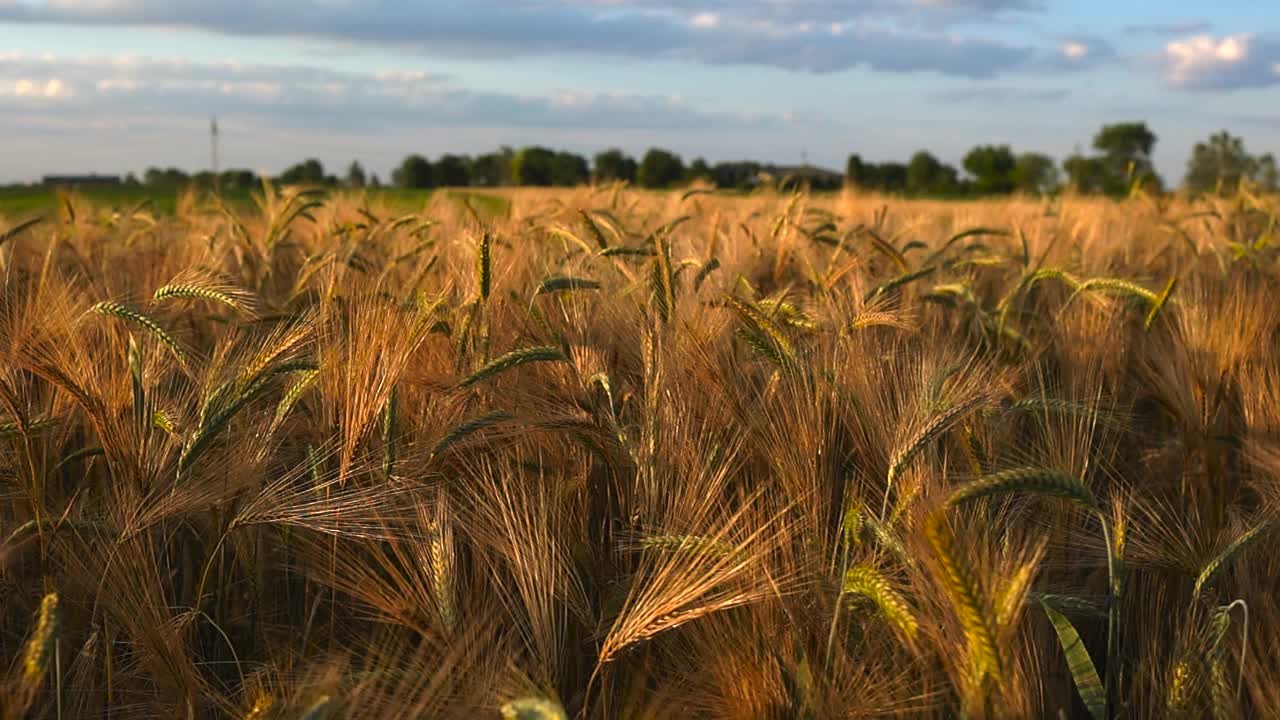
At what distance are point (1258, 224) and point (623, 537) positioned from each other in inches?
252

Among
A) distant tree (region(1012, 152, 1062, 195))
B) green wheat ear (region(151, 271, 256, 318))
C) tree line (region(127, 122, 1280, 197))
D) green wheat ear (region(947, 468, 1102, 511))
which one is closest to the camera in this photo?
green wheat ear (region(947, 468, 1102, 511))

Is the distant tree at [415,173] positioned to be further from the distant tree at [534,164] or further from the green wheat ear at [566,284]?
the green wheat ear at [566,284]

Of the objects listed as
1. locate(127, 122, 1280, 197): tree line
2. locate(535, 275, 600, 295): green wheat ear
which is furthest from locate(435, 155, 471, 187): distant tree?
locate(535, 275, 600, 295): green wheat ear

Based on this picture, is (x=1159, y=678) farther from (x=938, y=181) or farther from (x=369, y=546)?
(x=938, y=181)

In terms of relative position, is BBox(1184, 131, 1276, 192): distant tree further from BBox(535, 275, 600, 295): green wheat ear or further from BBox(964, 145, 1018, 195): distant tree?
BBox(535, 275, 600, 295): green wheat ear

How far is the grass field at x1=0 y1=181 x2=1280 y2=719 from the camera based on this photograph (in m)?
1.32

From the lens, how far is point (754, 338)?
71.2 inches

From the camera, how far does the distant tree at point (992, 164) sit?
167ft

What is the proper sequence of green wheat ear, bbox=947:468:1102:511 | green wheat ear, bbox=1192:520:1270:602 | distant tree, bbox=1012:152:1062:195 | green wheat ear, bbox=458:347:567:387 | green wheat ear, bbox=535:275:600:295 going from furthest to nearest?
1. distant tree, bbox=1012:152:1062:195
2. green wheat ear, bbox=535:275:600:295
3. green wheat ear, bbox=458:347:567:387
4. green wheat ear, bbox=1192:520:1270:602
5. green wheat ear, bbox=947:468:1102:511

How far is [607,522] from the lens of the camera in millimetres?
1892

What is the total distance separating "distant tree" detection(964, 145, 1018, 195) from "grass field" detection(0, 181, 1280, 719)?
52.1m

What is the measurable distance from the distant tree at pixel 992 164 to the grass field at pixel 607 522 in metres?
52.1

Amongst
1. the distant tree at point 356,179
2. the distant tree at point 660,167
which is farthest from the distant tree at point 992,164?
the distant tree at point 356,179

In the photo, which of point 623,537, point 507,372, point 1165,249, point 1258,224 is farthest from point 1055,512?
point 1258,224
